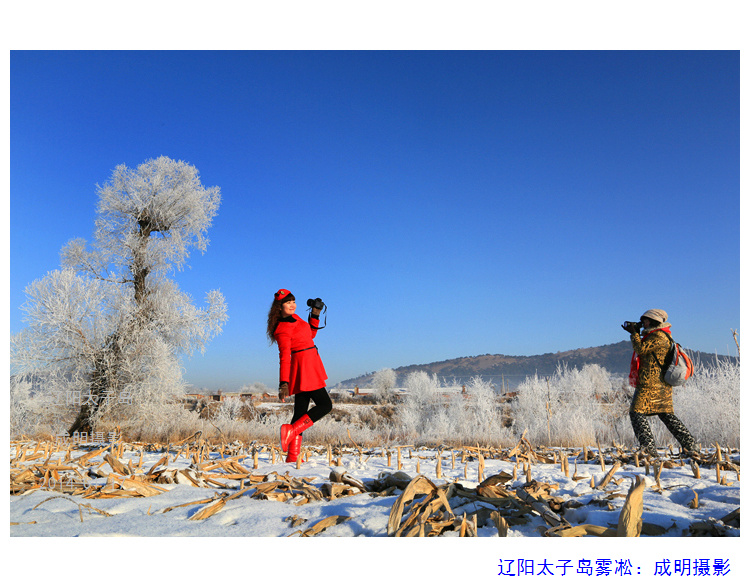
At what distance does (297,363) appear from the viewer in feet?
12.9

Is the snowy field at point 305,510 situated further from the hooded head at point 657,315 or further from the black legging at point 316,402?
the hooded head at point 657,315

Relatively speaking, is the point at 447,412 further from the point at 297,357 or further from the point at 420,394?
the point at 297,357

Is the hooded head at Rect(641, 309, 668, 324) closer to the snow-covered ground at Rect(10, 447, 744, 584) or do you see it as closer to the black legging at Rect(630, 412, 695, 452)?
the black legging at Rect(630, 412, 695, 452)

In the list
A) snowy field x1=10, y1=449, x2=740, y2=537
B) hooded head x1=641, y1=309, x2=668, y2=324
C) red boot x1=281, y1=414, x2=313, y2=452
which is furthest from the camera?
hooded head x1=641, y1=309, x2=668, y2=324

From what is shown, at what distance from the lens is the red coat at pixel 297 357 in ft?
12.7

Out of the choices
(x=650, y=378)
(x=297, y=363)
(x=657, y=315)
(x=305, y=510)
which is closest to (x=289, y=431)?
(x=297, y=363)

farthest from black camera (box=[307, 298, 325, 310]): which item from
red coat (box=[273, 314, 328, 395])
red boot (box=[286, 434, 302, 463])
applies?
red boot (box=[286, 434, 302, 463])

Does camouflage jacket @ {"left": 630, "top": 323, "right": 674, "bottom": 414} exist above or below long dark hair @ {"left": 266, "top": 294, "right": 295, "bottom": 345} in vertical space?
below

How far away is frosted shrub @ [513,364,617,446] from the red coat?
151 inches

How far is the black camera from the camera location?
4059mm
